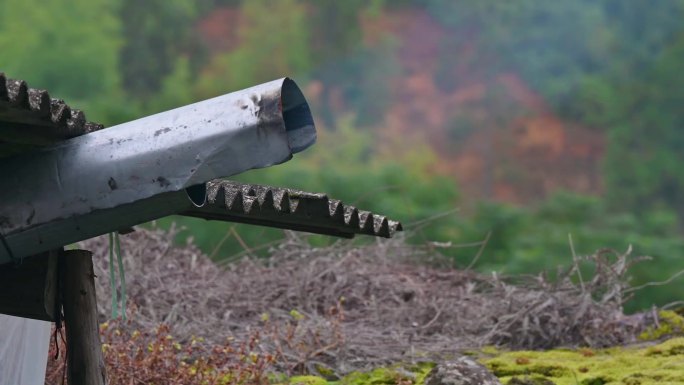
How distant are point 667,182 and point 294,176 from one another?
8.37 m

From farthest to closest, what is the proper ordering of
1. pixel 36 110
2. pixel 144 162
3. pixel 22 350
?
pixel 22 350, pixel 144 162, pixel 36 110

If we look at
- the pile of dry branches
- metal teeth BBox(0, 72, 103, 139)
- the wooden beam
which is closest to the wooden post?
the wooden beam

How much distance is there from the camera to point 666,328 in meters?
9.59

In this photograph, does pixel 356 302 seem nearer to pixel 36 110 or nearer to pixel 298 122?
pixel 298 122

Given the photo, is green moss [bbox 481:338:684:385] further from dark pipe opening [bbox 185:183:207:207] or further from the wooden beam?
dark pipe opening [bbox 185:183:207:207]

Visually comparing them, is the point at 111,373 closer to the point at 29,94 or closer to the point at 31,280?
the point at 31,280

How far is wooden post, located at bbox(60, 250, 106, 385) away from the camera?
4.75 metres

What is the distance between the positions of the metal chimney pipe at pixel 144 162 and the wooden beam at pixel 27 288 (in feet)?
2.53

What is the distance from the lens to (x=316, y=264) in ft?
34.6

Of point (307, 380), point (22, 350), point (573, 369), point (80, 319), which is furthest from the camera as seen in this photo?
point (573, 369)

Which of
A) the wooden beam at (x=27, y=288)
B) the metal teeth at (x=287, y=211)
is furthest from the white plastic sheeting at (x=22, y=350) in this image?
the metal teeth at (x=287, y=211)

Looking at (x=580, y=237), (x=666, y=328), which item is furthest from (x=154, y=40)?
(x=666, y=328)

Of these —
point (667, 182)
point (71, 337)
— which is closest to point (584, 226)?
point (667, 182)

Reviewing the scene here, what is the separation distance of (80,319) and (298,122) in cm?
164
